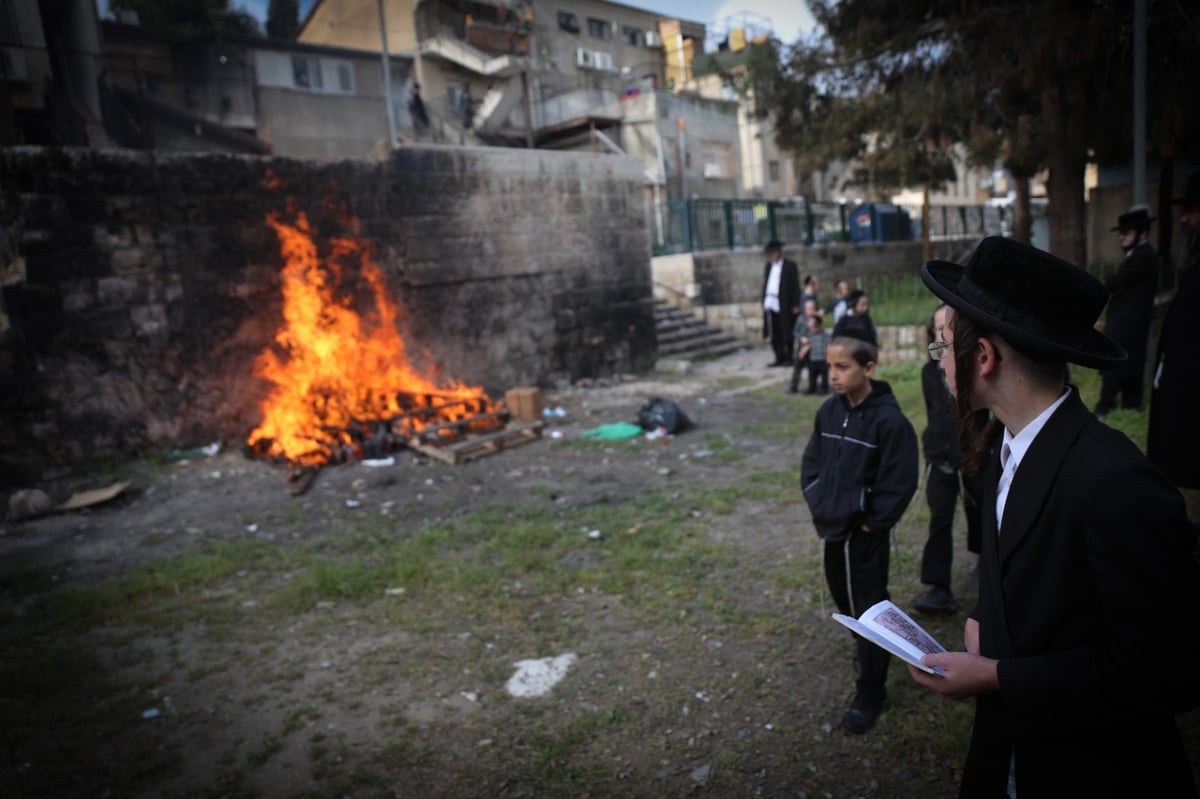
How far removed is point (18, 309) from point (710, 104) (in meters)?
32.0

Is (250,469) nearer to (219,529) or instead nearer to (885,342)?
(219,529)

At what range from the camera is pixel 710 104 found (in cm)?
3484

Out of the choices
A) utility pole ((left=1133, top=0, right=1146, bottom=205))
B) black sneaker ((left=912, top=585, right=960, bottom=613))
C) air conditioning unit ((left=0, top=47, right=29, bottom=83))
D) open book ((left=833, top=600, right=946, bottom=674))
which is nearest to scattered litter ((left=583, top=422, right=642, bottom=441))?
black sneaker ((left=912, top=585, right=960, bottom=613))

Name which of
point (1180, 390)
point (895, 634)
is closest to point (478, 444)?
point (1180, 390)

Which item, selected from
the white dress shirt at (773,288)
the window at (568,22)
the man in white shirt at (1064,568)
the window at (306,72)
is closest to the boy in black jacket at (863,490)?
the man in white shirt at (1064,568)

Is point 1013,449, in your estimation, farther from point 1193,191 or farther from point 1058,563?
point 1193,191

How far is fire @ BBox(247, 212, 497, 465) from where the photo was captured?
987 centimetres

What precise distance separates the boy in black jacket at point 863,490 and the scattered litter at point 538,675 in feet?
4.93

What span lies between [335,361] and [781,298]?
799 cm

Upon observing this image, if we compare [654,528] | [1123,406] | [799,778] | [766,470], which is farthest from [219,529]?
[1123,406]

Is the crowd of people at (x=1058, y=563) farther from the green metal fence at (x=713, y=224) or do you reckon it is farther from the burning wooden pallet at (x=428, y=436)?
the green metal fence at (x=713, y=224)

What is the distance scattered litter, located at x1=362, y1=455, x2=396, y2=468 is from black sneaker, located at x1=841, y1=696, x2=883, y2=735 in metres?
6.55

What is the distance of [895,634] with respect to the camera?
1.72 meters

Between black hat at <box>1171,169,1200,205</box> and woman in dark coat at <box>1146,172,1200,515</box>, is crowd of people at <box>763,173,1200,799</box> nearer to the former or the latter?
woman in dark coat at <box>1146,172,1200,515</box>
